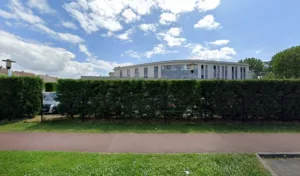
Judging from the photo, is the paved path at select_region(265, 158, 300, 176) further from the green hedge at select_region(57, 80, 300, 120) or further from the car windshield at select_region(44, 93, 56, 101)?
the car windshield at select_region(44, 93, 56, 101)

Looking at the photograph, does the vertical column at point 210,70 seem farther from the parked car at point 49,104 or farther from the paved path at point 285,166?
the paved path at point 285,166

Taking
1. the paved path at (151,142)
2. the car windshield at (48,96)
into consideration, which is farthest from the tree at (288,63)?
the car windshield at (48,96)

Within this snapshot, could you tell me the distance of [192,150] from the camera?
5.11 m

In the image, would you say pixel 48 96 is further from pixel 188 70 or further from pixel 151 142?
pixel 188 70

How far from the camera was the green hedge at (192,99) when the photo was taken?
9.05 m

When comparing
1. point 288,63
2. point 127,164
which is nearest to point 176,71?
point 288,63

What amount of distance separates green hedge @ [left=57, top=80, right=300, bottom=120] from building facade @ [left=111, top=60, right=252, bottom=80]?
29.2m

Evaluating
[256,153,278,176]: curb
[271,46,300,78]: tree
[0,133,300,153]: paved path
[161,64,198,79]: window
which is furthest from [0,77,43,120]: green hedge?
[271,46,300,78]: tree

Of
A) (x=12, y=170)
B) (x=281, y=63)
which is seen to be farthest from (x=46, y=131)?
(x=281, y=63)

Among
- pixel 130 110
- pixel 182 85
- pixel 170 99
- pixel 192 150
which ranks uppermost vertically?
pixel 182 85

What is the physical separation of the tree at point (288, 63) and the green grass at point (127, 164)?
4322cm

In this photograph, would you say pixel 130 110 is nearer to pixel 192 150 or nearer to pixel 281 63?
pixel 192 150

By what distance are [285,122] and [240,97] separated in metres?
2.69

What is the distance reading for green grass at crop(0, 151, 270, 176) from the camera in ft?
12.2
